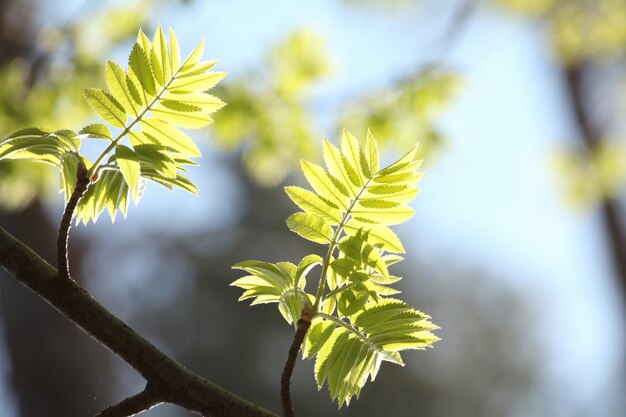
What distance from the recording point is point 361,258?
45.9 inches

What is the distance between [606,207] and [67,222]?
854 centimetres

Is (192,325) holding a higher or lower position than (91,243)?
lower

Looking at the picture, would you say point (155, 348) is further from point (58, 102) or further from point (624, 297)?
point (624, 297)

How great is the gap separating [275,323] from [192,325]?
1472 mm

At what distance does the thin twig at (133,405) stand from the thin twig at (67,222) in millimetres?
196

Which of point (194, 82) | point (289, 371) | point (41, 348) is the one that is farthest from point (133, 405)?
point (41, 348)

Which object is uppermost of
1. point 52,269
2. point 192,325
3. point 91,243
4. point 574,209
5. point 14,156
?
point 574,209

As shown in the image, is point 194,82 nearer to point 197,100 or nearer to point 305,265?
point 197,100

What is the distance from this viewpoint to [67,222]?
1069 mm

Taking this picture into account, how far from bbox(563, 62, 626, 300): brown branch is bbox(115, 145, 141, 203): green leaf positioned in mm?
7411

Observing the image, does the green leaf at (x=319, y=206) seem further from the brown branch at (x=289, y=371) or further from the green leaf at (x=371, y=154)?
the brown branch at (x=289, y=371)

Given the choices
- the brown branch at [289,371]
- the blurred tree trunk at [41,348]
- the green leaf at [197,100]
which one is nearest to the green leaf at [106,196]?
the green leaf at [197,100]

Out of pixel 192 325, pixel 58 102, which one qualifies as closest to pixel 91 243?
pixel 192 325

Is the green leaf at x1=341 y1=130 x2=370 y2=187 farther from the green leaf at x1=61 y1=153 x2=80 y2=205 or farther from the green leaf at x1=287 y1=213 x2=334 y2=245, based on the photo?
the green leaf at x1=61 y1=153 x2=80 y2=205
